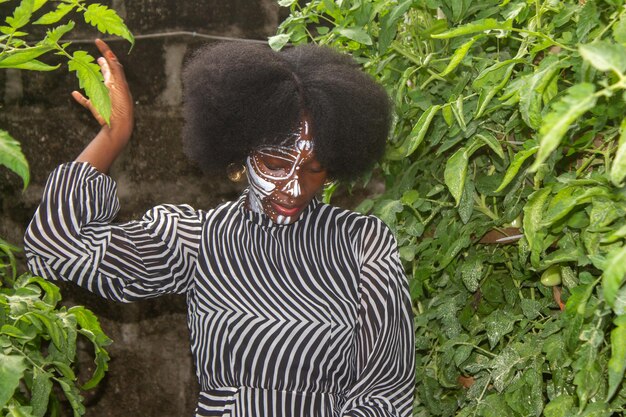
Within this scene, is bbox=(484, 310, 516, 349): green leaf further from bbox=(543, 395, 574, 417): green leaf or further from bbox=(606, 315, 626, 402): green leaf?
bbox=(606, 315, 626, 402): green leaf

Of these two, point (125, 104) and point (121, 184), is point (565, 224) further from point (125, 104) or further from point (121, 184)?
point (121, 184)

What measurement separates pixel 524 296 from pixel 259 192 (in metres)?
0.49

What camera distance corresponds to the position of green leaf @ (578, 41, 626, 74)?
0.85m

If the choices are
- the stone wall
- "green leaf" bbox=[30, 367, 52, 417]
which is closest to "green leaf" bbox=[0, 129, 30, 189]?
"green leaf" bbox=[30, 367, 52, 417]

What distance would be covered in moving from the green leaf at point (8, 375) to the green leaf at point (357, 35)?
2.43 feet

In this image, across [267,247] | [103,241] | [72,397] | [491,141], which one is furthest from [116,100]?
[491,141]

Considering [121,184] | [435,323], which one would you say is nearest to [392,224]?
[435,323]

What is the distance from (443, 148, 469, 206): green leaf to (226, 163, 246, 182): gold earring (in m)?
0.30

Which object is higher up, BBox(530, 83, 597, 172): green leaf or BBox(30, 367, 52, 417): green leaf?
BBox(530, 83, 597, 172): green leaf

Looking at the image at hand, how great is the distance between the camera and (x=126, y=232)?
1462 mm

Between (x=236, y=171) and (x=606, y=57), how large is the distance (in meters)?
0.77

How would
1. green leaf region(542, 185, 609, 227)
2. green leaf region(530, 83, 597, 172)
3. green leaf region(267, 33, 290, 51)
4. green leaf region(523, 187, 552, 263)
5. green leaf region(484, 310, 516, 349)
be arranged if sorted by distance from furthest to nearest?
green leaf region(267, 33, 290, 51)
green leaf region(484, 310, 516, 349)
green leaf region(523, 187, 552, 263)
green leaf region(542, 185, 609, 227)
green leaf region(530, 83, 597, 172)

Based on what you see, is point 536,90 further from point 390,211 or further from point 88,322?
point 88,322

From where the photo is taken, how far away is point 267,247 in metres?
1.50
